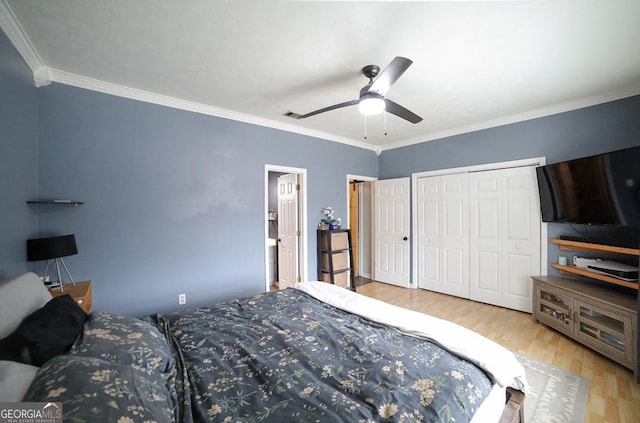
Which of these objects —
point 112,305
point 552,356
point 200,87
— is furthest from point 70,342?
point 552,356

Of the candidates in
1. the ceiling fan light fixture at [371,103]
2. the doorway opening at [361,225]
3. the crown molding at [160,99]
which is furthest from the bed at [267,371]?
the doorway opening at [361,225]

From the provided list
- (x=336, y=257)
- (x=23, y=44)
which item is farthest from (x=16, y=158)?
(x=336, y=257)

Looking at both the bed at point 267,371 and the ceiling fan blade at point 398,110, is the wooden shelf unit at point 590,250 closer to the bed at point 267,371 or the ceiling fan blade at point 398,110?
Answer: the bed at point 267,371

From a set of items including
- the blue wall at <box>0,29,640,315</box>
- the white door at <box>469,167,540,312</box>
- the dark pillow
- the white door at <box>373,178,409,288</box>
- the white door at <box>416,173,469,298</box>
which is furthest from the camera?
the white door at <box>373,178,409,288</box>

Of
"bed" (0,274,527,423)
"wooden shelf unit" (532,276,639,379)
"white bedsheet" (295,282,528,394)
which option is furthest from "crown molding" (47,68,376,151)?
"wooden shelf unit" (532,276,639,379)

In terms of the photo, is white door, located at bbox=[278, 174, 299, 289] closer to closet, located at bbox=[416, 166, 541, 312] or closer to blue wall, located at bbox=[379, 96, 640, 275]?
closet, located at bbox=[416, 166, 541, 312]

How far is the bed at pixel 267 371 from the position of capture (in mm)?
823

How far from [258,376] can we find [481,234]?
3938 millimetres

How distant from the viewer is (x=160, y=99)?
284cm

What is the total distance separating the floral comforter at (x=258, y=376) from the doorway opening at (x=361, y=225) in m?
3.89

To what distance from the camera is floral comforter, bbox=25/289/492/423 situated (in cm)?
82

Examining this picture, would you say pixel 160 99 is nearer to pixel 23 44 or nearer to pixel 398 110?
pixel 23 44

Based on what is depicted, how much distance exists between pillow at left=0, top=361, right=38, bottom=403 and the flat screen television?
13.8 ft


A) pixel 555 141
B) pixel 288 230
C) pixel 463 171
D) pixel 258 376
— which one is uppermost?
pixel 555 141
